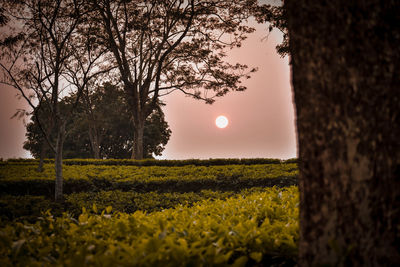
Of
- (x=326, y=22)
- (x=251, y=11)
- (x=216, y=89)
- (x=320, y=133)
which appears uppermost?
(x=251, y=11)

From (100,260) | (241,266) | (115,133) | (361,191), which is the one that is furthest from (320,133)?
(115,133)

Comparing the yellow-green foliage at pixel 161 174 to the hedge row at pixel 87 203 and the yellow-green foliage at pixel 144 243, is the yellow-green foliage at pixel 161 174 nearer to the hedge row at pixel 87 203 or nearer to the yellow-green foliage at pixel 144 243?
the hedge row at pixel 87 203

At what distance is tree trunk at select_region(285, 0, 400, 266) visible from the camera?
1753mm

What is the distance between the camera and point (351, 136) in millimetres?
1772

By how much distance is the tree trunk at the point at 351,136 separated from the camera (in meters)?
1.75

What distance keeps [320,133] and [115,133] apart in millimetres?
31381

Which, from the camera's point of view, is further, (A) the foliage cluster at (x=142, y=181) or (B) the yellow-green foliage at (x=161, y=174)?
(B) the yellow-green foliage at (x=161, y=174)

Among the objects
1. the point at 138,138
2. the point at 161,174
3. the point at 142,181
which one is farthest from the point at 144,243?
the point at 138,138

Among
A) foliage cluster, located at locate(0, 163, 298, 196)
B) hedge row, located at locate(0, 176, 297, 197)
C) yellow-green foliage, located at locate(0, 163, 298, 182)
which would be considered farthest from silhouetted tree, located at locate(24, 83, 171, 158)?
hedge row, located at locate(0, 176, 297, 197)

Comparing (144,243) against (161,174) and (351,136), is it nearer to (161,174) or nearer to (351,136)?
(351,136)

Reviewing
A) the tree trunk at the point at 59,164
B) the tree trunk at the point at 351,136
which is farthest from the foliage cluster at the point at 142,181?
the tree trunk at the point at 351,136

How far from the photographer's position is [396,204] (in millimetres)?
1791

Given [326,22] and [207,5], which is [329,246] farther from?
[207,5]

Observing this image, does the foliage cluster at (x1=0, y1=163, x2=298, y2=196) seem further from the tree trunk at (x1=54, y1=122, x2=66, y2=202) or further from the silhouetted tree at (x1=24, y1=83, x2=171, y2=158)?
the silhouetted tree at (x1=24, y1=83, x2=171, y2=158)
